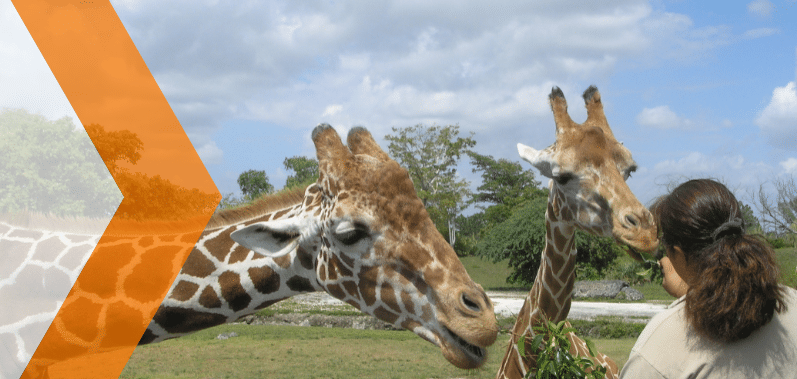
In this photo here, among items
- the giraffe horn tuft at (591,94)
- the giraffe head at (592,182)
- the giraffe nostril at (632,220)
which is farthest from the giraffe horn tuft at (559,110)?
the giraffe nostril at (632,220)

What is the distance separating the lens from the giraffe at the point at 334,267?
2807mm

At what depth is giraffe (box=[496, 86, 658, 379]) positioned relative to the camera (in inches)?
159

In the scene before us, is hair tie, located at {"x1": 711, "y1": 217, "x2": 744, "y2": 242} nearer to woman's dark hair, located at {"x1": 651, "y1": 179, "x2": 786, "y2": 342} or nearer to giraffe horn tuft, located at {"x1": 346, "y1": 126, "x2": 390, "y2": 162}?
woman's dark hair, located at {"x1": 651, "y1": 179, "x2": 786, "y2": 342}

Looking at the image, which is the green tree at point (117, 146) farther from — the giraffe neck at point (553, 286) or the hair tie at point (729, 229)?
the hair tie at point (729, 229)

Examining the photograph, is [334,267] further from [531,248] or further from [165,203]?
[531,248]

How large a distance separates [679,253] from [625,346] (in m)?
10.2

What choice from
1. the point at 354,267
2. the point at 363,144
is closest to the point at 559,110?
the point at 363,144

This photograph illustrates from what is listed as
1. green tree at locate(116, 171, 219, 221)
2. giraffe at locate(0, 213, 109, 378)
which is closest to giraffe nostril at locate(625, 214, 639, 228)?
green tree at locate(116, 171, 219, 221)

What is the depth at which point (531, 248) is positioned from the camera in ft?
94.7

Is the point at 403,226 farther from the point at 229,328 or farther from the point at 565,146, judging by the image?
the point at 229,328

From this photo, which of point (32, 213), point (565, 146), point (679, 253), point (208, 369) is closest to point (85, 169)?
point (208, 369)

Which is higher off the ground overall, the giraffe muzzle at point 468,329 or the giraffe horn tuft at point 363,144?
the giraffe horn tuft at point 363,144

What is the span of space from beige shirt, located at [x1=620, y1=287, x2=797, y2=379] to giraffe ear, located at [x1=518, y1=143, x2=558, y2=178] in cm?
239

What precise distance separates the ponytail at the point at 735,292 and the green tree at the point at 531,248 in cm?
2659
